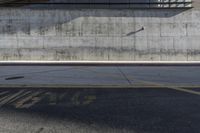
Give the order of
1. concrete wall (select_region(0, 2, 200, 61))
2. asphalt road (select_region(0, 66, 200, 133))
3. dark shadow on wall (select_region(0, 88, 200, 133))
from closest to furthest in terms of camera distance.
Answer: asphalt road (select_region(0, 66, 200, 133)), dark shadow on wall (select_region(0, 88, 200, 133)), concrete wall (select_region(0, 2, 200, 61))

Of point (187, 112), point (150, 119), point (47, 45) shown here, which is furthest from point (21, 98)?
point (47, 45)

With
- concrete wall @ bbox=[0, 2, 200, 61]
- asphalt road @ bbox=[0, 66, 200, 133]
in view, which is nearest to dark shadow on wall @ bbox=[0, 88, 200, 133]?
asphalt road @ bbox=[0, 66, 200, 133]

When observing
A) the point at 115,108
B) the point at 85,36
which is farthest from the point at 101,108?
the point at 85,36

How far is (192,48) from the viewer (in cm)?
1875

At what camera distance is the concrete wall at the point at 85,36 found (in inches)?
733

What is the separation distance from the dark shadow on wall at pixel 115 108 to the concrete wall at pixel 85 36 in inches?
407

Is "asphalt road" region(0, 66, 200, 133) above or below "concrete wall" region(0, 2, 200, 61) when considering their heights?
below

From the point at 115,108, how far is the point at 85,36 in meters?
12.8

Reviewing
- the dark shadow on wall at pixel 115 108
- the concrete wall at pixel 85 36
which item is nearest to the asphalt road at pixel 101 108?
the dark shadow on wall at pixel 115 108

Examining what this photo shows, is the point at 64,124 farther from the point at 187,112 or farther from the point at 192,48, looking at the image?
the point at 192,48

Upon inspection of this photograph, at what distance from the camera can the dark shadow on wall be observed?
5055 mm

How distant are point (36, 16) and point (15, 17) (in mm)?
1475

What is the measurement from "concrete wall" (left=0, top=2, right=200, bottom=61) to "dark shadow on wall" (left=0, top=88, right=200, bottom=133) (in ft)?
33.9

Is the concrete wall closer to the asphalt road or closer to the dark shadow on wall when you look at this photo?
the asphalt road
